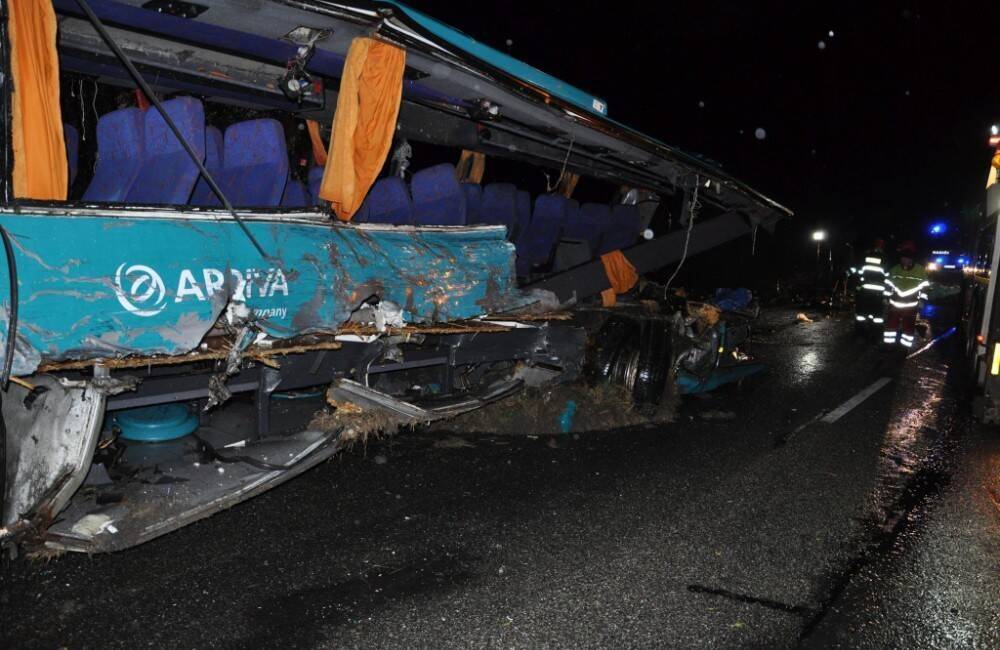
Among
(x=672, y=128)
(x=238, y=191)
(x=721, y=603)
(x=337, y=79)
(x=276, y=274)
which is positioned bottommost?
(x=721, y=603)

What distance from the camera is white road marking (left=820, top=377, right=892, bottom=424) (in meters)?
6.74

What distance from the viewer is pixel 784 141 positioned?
91.5 feet

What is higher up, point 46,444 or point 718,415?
point 46,444

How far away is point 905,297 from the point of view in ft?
35.9

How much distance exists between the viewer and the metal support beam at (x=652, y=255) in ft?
22.9

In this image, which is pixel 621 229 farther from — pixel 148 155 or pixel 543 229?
pixel 148 155

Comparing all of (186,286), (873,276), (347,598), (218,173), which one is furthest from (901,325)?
(186,286)

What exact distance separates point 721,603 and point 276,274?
Answer: 2.80 m

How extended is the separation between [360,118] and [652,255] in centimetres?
491

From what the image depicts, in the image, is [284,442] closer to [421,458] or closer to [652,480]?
[421,458]

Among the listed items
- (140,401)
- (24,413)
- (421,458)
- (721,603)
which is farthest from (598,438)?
(24,413)

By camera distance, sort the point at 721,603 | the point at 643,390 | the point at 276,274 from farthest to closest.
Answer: the point at 643,390 < the point at 276,274 < the point at 721,603

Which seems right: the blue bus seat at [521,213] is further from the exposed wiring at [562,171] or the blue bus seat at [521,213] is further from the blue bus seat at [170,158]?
the blue bus seat at [170,158]

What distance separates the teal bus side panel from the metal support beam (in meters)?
2.36
